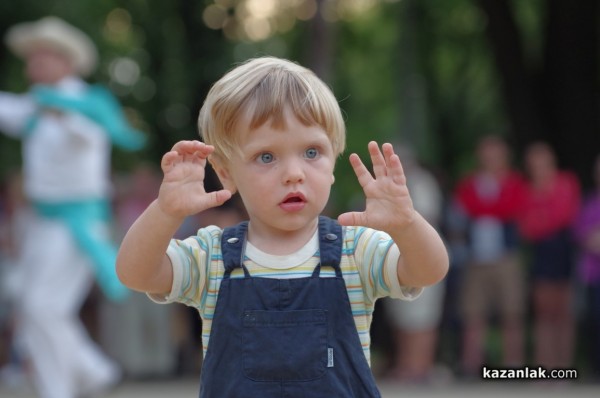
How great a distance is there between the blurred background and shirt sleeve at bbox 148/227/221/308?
1.20 m

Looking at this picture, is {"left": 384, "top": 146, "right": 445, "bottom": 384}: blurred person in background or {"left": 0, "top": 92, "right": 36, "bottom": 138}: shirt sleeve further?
{"left": 384, "top": 146, "right": 445, "bottom": 384}: blurred person in background

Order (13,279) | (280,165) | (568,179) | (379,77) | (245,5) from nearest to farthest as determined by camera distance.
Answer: (280,165) < (568,179) < (13,279) < (245,5) < (379,77)

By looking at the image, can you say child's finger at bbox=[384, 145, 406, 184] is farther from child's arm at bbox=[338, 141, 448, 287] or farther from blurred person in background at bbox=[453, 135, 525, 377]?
blurred person in background at bbox=[453, 135, 525, 377]

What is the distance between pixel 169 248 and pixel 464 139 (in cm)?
1996

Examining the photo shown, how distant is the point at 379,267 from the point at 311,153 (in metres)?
0.35

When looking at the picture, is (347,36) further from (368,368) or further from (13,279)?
(368,368)

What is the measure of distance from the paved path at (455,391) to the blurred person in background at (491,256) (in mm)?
456

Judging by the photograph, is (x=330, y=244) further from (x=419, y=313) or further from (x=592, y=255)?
(x=419, y=313)

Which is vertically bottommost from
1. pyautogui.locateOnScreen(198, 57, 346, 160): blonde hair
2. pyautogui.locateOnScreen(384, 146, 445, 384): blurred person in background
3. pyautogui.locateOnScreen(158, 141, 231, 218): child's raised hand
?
pyautogui.locateOnScreen(158, 141, 231, 218): child's raised hand

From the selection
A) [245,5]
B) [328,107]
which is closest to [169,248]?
[328,107]

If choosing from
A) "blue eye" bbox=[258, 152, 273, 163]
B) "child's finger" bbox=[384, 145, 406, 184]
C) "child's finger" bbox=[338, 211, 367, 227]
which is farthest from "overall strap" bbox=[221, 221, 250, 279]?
"child's finger" bbox=[384, 145, 406, 184]

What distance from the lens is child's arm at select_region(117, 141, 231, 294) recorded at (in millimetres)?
2877

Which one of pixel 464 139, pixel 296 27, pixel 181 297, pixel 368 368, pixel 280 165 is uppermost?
pixel 296 27

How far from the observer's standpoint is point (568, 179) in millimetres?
9500
